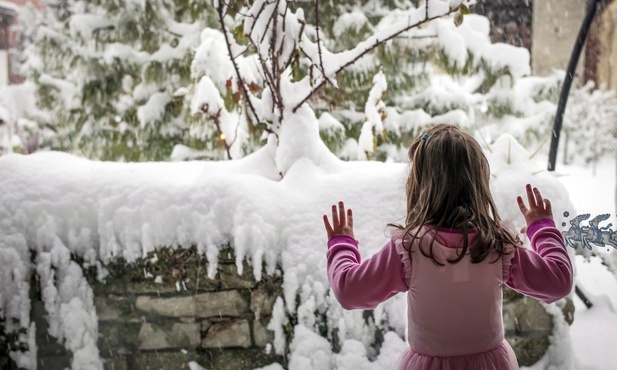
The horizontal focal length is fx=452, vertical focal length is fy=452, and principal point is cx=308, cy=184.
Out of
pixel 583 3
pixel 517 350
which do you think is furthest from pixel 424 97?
pixel 583 3

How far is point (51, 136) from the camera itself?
32.0 ft

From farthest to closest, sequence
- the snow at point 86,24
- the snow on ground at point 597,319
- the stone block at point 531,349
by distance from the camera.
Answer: the snow at point 86,24 < the snow on ground at point 597,319 < the stone block at point 531,349

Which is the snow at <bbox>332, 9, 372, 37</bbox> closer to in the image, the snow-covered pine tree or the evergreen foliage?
the evergreen foliage

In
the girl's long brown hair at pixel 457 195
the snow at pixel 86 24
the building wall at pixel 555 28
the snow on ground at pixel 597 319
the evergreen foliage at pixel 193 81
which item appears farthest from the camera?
the building wall at pixel 555 28

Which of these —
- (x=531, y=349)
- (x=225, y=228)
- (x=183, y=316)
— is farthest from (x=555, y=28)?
(x=183, y=316)

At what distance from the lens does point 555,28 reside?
16078 millimetres

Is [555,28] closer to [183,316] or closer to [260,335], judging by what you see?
[260,335]

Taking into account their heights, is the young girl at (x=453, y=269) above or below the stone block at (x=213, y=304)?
above

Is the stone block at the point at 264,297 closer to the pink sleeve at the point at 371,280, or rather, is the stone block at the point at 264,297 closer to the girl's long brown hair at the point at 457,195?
the pink sleeve at the point at 371,280

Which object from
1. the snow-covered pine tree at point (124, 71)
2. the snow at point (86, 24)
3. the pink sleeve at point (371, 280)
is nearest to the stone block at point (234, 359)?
the pink sleeve at point (371, 280)

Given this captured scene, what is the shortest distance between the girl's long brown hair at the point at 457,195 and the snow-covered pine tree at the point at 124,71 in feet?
14.1

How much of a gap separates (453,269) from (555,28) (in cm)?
1801

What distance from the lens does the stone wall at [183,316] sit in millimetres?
2121

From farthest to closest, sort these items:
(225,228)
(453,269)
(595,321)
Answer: (595,321), (225,228), (453,269)
